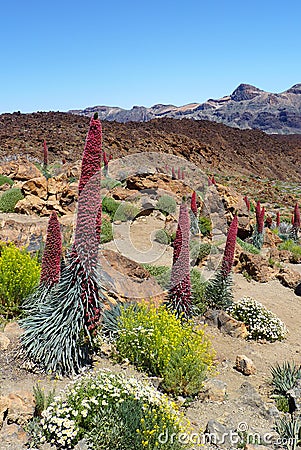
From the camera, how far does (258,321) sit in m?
6.65

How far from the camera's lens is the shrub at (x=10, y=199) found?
1075 cm

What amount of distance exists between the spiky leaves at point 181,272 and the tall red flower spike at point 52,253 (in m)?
1.51

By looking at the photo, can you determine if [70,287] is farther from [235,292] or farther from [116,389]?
[235,292]

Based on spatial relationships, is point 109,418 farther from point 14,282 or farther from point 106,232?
point 106,232

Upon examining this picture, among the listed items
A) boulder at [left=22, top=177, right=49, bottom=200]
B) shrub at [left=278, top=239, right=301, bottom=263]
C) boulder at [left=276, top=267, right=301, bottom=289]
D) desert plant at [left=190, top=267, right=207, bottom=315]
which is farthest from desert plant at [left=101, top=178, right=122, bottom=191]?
desert plant at [left=190, top=267, right=207, bottom=315]

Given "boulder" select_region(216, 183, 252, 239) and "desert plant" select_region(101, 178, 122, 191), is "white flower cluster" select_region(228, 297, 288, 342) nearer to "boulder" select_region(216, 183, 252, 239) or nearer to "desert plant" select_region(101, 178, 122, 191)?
"boulder" select_region(216, 183, 252, 239)

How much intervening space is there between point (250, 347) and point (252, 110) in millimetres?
148904

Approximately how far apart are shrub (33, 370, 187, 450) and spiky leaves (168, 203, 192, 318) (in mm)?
1723

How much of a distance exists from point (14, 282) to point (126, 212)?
24.7ft

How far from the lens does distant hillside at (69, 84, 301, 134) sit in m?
132

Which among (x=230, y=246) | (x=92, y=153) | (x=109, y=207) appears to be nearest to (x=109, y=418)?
(x=92, y=153)

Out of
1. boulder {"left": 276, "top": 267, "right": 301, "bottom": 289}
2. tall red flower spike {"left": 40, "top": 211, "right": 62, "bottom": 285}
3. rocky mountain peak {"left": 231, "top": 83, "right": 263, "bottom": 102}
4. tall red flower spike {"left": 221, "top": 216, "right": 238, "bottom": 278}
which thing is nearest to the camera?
tall red flower spike {"left": 40, "top": 211, "right": 62, "bottom": 285}

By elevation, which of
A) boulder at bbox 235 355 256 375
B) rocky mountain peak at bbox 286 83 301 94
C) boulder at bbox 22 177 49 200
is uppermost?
rocky mountain peak at bbox 286 83 301 94

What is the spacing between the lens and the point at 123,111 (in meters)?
150
